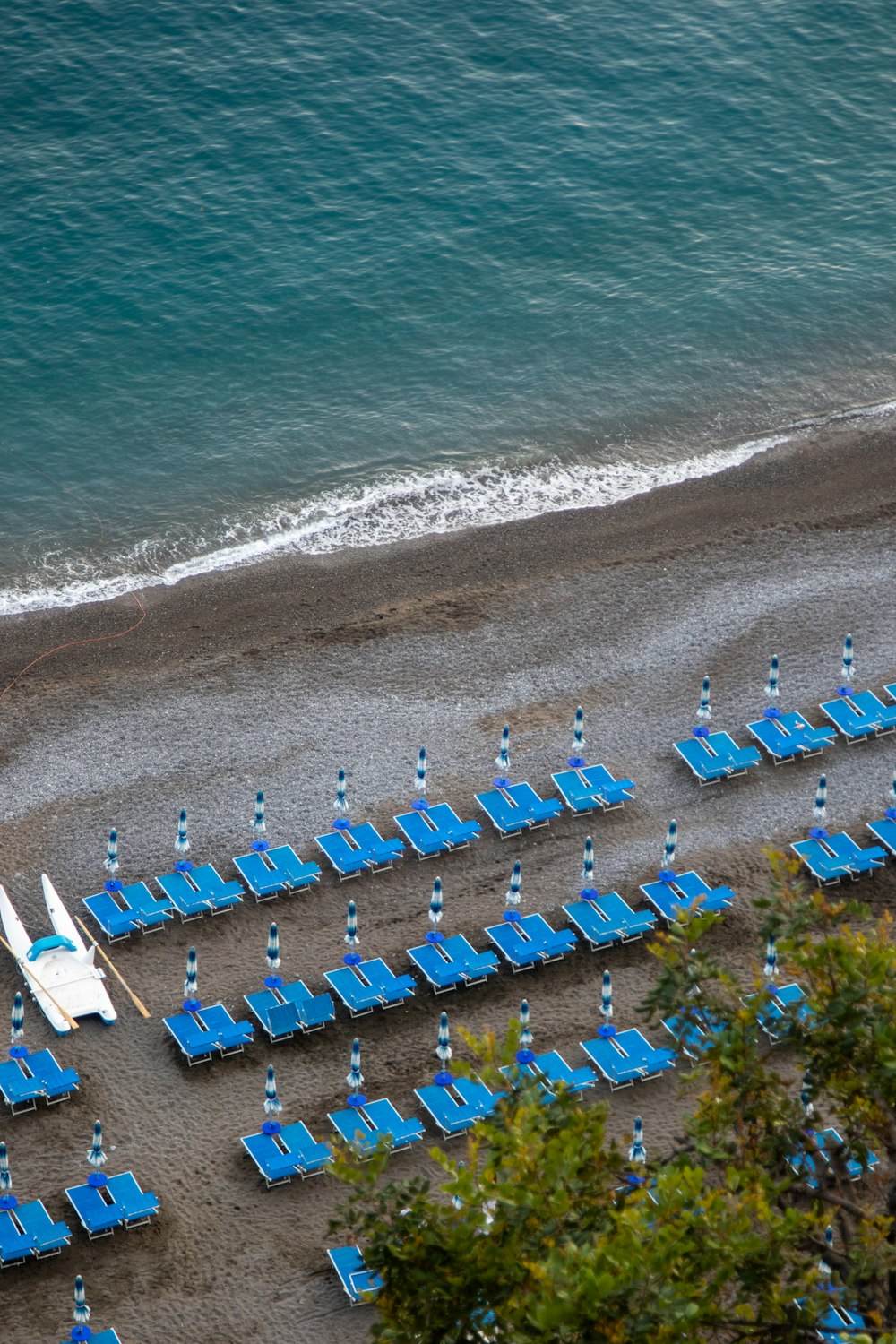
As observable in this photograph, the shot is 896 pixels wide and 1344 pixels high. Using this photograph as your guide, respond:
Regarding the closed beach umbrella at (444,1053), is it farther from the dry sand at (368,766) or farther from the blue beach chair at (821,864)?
the blue beach chair at (821,864)

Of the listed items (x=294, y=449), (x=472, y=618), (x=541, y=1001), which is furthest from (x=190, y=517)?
(x=541, y=1001)

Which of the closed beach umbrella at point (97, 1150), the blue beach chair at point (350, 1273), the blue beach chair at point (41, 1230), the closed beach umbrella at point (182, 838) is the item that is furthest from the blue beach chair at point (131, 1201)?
the closed beach umbrella at point (182, 838)

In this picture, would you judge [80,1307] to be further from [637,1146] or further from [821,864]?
[821,864]

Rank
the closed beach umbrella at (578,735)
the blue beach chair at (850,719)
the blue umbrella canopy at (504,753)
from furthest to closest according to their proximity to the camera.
Result: the blue beach chair at (850,719) → the closed beach umbrella at (578,735) → the blue umbrella canopy at (504,753)

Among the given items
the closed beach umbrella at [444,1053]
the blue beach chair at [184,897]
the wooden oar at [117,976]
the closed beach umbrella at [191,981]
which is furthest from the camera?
the blue beach chair at [184,897]

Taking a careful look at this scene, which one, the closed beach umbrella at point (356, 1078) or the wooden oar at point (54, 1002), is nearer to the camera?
the closed beach umbrella at point (356, 1078)

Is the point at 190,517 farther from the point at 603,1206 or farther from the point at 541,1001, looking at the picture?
the point at 603,1206

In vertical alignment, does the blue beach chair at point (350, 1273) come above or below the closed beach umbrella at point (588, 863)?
below
